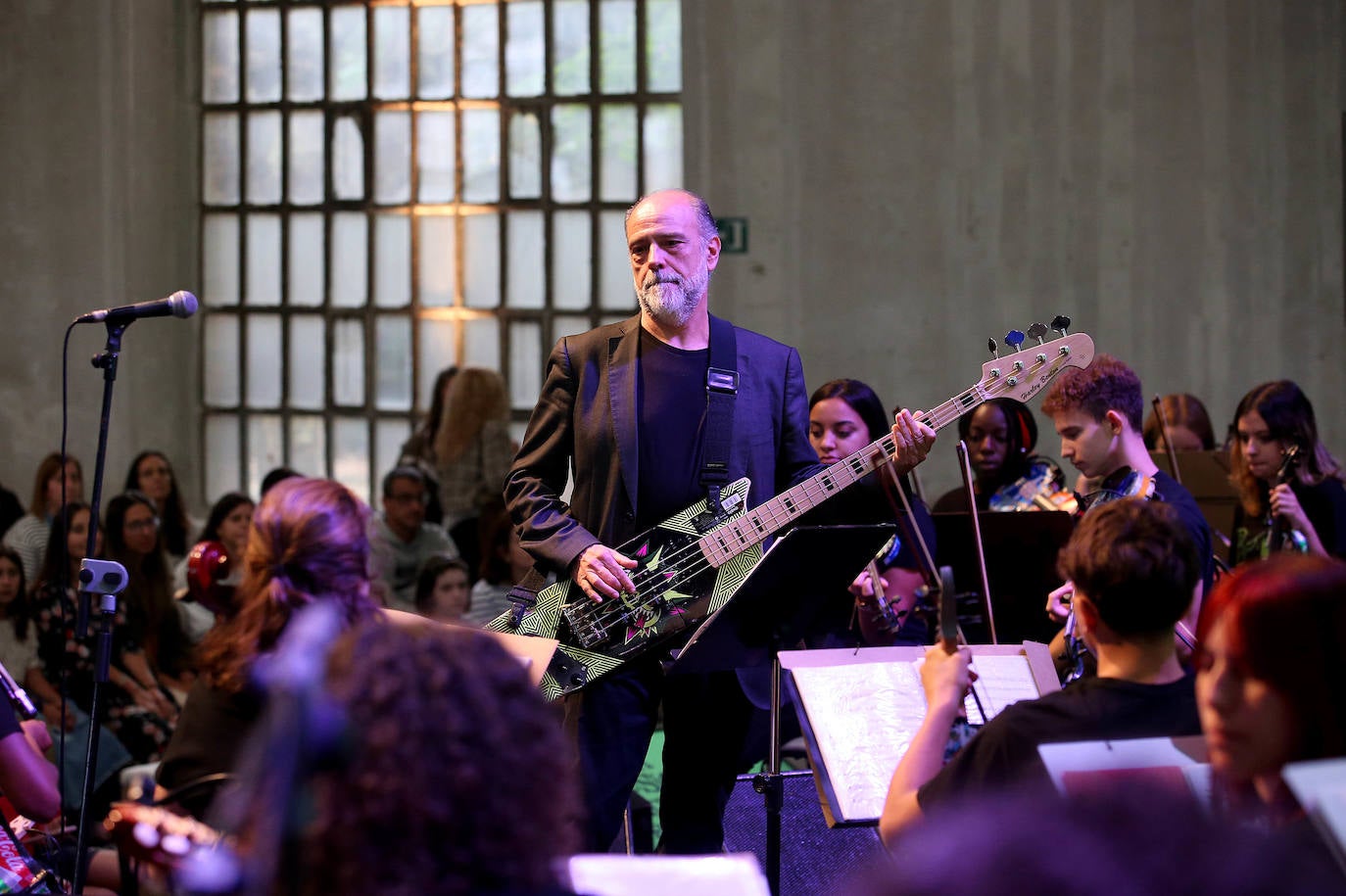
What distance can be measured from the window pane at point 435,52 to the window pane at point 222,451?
216cm

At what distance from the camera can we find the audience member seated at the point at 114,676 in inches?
203

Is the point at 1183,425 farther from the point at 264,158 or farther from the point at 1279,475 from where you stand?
the point at 264,158

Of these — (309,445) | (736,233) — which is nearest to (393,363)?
(309,445)

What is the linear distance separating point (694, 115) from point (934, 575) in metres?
3.82

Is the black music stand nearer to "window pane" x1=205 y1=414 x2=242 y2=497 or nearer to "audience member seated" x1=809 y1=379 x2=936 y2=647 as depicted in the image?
"audience member seated" x1=809 y1=379 x2=936 y2=647

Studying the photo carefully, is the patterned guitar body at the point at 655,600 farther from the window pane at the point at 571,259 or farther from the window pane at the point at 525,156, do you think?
the window pane at the point at 525,156

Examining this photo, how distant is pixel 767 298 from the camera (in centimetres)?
689

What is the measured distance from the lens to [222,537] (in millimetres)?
5793

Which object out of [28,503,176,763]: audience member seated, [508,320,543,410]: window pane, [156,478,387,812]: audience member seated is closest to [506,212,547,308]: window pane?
[508,320,543,410]: window pane

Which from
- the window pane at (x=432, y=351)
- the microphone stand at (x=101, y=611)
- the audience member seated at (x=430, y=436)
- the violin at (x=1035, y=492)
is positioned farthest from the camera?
the window pane at (x=432, y=351)

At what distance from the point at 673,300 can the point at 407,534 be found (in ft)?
10.6

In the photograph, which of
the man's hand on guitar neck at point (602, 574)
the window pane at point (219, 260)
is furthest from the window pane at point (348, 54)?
the man's hand on guitar neck at point (602, 574)

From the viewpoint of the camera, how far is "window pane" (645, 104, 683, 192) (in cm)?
729

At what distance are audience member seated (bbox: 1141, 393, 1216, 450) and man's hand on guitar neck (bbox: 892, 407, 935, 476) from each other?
9.34 ft
